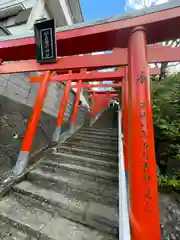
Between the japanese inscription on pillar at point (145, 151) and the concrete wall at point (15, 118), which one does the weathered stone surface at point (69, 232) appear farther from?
the concrete wall at point (15, 118)

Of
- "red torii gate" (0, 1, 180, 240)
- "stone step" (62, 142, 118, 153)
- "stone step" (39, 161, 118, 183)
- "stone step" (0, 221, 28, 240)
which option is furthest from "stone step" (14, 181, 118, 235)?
A: "stone step" (62, 142, 118, 153)

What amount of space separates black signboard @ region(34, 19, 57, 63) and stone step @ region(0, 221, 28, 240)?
2751mm

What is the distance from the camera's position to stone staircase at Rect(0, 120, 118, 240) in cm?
216

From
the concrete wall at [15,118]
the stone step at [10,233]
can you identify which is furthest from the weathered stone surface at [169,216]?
the concrete wall at [15,118]

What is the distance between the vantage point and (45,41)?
89.8 inches

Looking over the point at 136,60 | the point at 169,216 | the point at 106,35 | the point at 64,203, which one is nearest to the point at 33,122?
the point at 64,203

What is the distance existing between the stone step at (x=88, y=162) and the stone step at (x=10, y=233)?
2.00 m

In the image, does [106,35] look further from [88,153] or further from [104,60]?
[88,153]

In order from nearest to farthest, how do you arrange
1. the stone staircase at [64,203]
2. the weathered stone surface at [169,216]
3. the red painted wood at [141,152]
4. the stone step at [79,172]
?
the red painted wood at [141,152] → the stone staircase at [64,203] → the weathered stone surface at [169,216] → the stone step at [79,172]

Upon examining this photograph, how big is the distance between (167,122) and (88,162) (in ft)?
9.58

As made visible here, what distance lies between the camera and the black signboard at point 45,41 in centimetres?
220

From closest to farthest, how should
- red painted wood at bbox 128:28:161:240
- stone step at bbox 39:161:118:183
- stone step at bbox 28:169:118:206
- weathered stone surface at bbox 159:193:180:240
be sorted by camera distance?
red painted wood at bbox 128:28:161:240 → weathered stone surface at bbox 159:193:180:240 → stone step at bbox 28:169:118:206 → stone step at bbox 39:161:118:183

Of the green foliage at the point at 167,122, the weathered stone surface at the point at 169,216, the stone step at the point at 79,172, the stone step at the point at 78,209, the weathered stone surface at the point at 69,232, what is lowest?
the weathered stone surface at the point at 169,216

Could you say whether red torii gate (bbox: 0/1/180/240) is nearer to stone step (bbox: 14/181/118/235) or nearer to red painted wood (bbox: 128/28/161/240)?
red painted wood (bbox: 128/28/161/240)
